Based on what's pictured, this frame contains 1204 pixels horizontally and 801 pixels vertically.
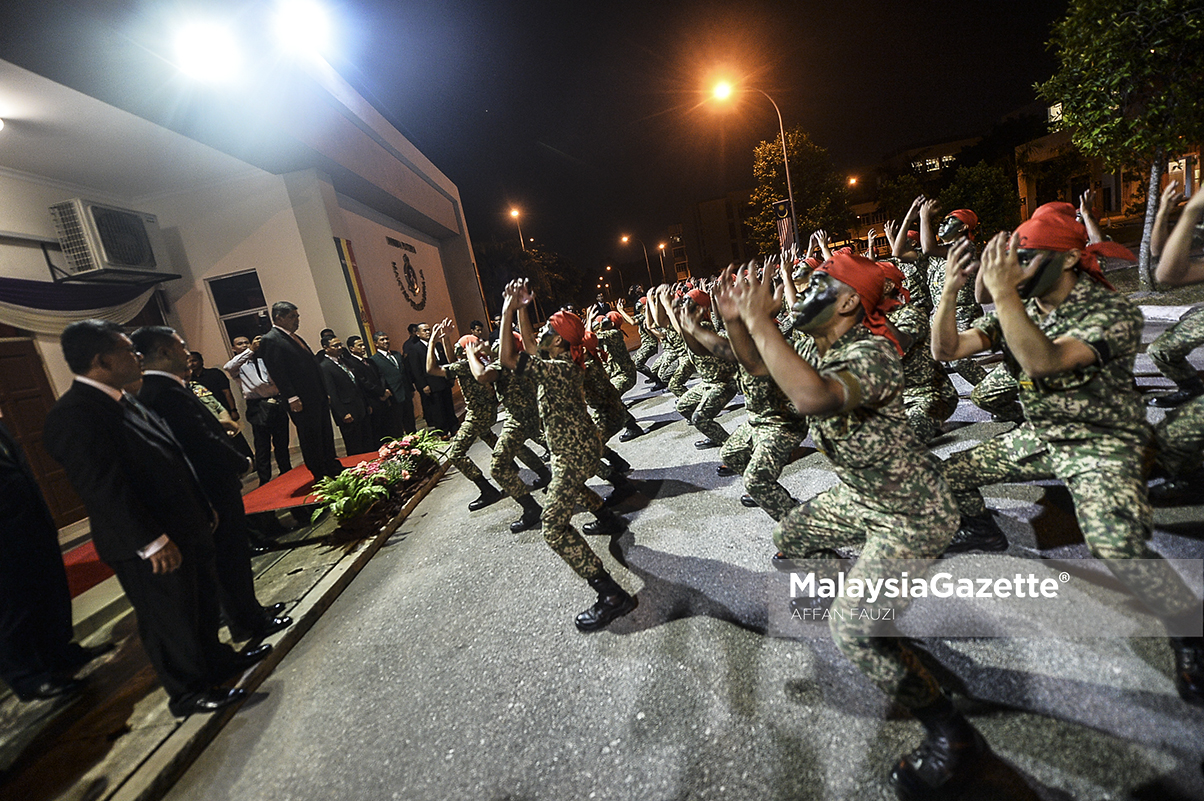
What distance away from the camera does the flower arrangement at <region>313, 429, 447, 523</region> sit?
19.0ft

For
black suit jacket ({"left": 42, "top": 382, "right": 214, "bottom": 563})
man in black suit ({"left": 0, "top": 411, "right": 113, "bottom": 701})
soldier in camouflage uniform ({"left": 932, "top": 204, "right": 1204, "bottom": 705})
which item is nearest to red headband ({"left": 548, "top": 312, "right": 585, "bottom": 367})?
black suit jacket ({"left": 42, "top": 382, "right": 214, "bottom": 563})

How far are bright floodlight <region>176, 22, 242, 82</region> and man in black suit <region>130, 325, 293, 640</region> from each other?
4.45m

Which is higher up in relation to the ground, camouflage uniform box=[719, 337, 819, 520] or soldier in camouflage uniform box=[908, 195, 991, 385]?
soldier in camouflage uniform box=[908, 195, 991, 385]

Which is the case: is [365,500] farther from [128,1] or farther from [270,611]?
[128,1]

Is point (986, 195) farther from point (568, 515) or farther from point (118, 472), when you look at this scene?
point (118, 472)

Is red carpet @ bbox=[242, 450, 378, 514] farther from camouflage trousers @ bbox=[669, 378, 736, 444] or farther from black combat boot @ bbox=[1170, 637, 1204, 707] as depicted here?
black combat boot @ bbox=[1170, 637, 1204, 707]

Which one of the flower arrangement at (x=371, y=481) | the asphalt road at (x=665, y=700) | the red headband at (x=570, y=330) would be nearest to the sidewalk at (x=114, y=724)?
the asphalt road at (x=665, y=700)

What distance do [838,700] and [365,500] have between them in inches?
204

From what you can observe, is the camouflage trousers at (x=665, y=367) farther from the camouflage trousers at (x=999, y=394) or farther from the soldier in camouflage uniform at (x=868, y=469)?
the soldier in camouflage uniform at (x=868, y=469)

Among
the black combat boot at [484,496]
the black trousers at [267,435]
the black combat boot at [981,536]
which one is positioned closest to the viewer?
the black combat boot at [981,536]

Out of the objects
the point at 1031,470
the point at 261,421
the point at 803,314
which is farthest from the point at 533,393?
the point at 261,421

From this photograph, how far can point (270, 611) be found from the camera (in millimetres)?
4289

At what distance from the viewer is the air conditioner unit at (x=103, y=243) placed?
7.84 meters

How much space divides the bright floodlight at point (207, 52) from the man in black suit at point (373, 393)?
3.91m
